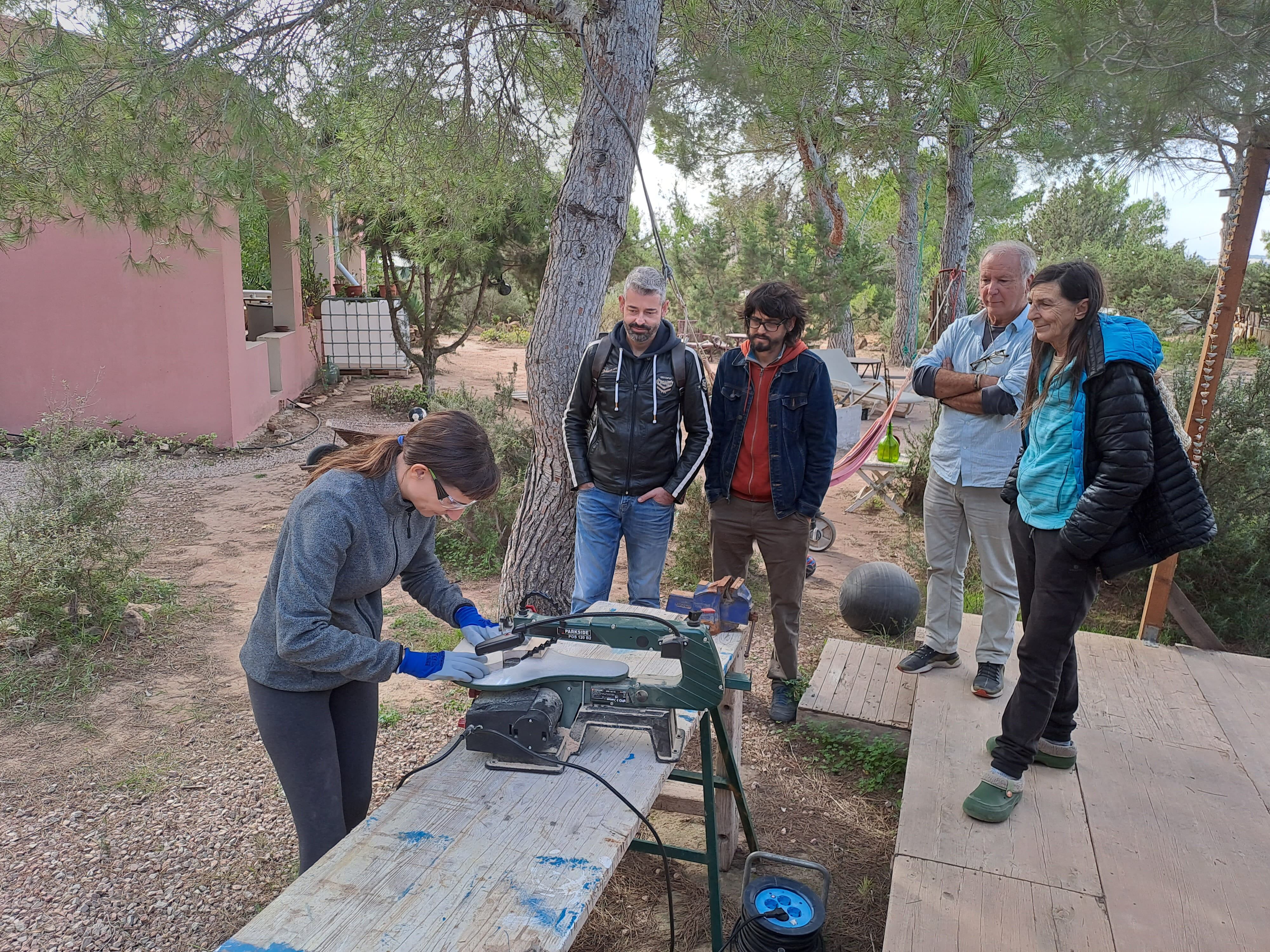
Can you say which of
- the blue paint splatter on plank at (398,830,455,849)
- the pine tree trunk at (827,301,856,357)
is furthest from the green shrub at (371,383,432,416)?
the blue paint splatter on plank at (398,830,455,849)

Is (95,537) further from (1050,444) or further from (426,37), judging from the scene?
(1050,444)

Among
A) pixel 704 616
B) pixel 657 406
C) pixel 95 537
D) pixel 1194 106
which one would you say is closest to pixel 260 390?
pixel 95 537

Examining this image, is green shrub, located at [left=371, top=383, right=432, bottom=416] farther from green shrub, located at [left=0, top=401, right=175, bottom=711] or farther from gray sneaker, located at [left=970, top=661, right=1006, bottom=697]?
gray sneaker, located at [left=970, top=661, right=1006, bottom=697]

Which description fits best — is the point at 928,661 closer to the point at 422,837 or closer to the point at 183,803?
the point at 422,837

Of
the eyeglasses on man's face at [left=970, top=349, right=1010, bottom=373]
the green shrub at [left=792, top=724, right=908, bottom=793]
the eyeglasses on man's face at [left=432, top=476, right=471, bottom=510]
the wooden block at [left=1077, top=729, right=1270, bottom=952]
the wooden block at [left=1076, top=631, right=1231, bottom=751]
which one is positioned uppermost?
the eyeglasses on man's face at [left=970, top=349, right=1010, bottom=373]

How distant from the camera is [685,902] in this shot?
8.66 ft

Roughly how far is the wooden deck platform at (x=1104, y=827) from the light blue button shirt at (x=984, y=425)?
81 cm

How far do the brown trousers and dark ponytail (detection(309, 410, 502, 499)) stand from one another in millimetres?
1680

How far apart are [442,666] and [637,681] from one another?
43 centimetres

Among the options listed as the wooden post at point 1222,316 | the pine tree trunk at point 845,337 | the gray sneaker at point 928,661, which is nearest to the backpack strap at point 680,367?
the gray sneaker at point 928,661

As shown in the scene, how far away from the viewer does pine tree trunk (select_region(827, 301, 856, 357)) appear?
12.3m

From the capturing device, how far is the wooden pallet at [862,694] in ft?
10.5

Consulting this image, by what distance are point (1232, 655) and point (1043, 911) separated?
2.13 metres

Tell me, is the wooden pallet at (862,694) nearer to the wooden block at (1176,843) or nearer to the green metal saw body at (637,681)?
the wooden block at (1176,843)
